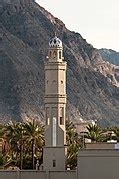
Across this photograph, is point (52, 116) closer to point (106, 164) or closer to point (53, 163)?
point (53, 163)

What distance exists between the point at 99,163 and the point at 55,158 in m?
7.58

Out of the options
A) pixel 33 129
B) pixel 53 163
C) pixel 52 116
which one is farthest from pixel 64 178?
pixel 33 129

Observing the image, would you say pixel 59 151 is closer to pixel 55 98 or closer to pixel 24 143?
pixel 55 98

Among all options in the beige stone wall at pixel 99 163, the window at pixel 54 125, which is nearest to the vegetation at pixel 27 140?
the window at pixel 54 125

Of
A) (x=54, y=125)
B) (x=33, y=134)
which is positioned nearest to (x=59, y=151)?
(x=54, y=125)

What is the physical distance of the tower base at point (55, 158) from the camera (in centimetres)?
5088

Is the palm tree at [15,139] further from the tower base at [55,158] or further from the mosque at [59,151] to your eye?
the tower base at [55,158]

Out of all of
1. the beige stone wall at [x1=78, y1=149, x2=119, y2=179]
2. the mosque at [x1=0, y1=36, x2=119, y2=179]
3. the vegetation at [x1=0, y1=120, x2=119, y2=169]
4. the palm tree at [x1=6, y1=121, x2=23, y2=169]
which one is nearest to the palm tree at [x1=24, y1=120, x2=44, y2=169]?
the vegetation at [x1=0, y1=120, x2=119, y2=169]

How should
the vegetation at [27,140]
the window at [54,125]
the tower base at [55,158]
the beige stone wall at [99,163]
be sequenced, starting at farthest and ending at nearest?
the vegetation at [27,140], the window at [54,125], the tower base at [55,158], the beige stone wall at [99,163]

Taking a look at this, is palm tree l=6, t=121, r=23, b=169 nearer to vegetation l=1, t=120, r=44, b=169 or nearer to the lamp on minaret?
vegetation l=1, t=120, r=44, b=169

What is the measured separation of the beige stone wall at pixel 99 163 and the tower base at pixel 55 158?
6.82m

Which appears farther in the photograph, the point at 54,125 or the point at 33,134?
the point at 33,134

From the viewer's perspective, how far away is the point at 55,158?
50.8 m

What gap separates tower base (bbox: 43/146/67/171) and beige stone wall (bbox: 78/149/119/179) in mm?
6825
